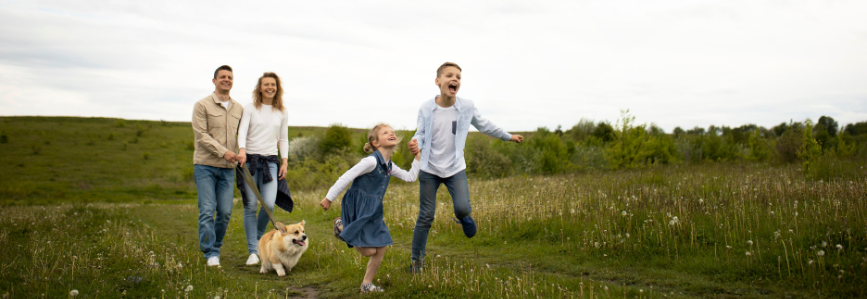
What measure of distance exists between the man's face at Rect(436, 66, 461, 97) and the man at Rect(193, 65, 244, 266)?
2.83m

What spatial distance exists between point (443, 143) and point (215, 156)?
3068mm

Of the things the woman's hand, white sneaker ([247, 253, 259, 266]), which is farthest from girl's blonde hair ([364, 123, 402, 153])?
white sneaker ([247, 253, 259, 266])

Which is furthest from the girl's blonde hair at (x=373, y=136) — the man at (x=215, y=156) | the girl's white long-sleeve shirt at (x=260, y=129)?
the man at (x=215, y=156)

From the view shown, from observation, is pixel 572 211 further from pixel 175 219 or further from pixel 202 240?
pixel 175 219

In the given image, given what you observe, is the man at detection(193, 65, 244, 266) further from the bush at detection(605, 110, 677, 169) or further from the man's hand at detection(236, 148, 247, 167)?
the bush at detection(605, 110, 677, 169)

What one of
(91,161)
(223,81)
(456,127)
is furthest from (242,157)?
(91,161)

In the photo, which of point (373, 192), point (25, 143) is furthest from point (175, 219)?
point (25, 143)

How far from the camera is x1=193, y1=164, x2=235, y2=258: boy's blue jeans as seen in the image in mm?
6133

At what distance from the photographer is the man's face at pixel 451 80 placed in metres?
5.13

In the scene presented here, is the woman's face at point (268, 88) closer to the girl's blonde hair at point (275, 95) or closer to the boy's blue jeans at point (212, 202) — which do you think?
the girl's blonde hair at point (275, 95)

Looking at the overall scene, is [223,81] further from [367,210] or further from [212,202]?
[367,210]

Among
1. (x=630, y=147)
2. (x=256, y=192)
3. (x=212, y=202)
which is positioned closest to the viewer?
(x=256, y=192)

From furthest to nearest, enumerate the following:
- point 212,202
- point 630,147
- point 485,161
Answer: point 485,161
point 630,147
point 212,202

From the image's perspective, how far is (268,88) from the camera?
21.1ft
